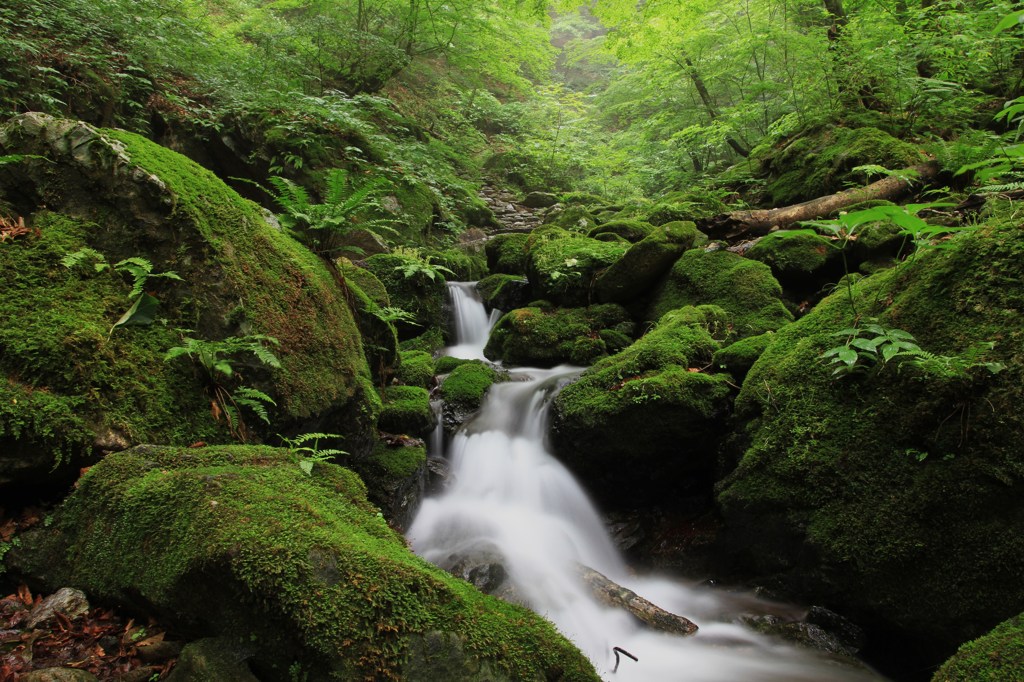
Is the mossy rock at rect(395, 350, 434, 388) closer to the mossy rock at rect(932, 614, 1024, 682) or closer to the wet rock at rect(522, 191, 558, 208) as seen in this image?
the mossy rock at rect(932, 614, 1024, 682)

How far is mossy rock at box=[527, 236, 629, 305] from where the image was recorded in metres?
8.36

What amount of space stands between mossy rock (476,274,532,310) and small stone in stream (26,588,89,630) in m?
8.00

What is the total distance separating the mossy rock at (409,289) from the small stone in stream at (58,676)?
7313 millimetres

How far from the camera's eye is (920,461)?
3.25m

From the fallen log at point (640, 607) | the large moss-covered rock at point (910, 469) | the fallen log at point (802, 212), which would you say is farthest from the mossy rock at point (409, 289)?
the large moss-covered rock at point (910, 469)

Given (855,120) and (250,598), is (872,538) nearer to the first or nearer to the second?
(250,598)

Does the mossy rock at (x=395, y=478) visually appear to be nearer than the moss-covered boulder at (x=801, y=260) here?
Yes

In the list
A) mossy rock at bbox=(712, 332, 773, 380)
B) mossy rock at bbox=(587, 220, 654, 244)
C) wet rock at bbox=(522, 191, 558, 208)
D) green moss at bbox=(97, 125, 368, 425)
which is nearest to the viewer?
green moss at bbox=(97, 125, 368, 425)

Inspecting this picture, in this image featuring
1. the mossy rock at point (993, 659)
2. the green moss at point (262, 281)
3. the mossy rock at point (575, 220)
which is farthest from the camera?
the mossy rock at point (575, 220)

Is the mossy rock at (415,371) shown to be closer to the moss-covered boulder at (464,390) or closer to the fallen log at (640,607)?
the moss-covered boulder at (464,390)

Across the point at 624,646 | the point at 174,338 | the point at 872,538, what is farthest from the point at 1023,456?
the point at 174,338

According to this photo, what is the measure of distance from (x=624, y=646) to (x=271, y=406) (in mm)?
3018

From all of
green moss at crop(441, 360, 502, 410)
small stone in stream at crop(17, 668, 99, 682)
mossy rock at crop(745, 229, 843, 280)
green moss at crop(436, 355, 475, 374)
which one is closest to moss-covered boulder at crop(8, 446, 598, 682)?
small stone in stream at crop(17, 668, 99, 682)

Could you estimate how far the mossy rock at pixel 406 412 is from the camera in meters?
5.20
